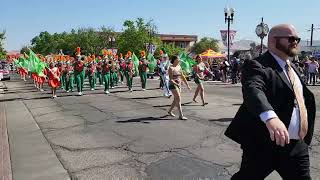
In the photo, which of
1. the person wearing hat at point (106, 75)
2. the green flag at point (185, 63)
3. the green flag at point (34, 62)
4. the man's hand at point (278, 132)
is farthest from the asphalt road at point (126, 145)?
the green flag at point (185, 63)

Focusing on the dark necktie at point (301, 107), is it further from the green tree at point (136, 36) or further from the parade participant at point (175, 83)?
the green tree at point (136, 36)

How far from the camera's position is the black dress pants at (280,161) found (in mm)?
3688

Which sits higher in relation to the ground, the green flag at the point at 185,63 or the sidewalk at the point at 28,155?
the green flag at the point at 185,63

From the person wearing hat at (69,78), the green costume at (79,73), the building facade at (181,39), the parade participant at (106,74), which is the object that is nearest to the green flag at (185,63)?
the parade participant at (106,74)

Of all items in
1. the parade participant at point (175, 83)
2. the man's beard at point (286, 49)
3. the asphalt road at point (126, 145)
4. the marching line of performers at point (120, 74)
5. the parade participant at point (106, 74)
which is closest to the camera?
the man's beard at point (286, 49)

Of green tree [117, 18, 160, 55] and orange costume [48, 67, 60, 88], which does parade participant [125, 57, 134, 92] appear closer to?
orange costume [48, 67, 60, 88]

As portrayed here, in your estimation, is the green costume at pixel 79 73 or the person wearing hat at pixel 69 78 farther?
the person wearing hat at pixel 69 78

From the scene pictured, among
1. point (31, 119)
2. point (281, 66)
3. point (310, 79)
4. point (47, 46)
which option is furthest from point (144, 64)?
point (47, 46)

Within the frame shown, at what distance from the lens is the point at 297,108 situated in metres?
3.70

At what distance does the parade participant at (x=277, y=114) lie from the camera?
3668mm

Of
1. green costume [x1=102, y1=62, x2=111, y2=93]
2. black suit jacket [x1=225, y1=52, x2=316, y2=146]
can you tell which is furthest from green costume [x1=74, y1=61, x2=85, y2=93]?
black suit jacket [x1=225, y1=52, x2=316, y2=146]

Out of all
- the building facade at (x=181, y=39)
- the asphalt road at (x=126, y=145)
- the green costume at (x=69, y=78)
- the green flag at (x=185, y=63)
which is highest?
the building facade at (x=181, y=39)

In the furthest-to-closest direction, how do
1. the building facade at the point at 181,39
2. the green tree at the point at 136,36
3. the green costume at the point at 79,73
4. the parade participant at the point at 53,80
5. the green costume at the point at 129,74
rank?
the building facade at the point at 181,39, the green tree at the point at 136,36, the green costume at the point at 129,74, the green costume at the point at 79,73, the parade participant at the point at 53,80

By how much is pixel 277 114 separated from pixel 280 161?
1.25 feet
